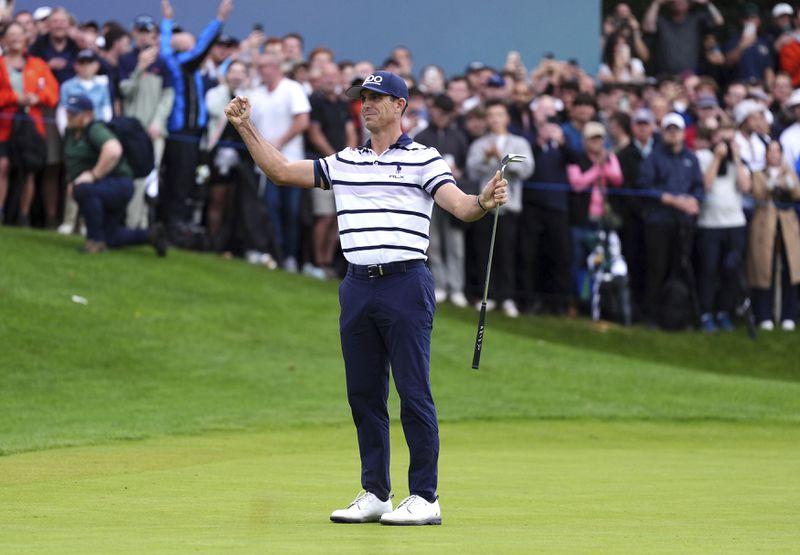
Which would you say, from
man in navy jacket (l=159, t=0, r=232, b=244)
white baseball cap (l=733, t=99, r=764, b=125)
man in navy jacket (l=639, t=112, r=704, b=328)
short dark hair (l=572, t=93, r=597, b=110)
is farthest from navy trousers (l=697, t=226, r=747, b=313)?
man in navy jacket (l=159, t=0, r=232, b=244)

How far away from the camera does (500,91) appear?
831 inches

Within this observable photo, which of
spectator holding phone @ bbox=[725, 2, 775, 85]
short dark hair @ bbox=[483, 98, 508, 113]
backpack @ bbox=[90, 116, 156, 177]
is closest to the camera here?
backpack @ bbox=[90, 116, 156, 177]

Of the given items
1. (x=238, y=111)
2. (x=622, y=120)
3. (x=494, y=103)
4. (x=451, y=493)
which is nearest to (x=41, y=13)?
(x=494, y=103)

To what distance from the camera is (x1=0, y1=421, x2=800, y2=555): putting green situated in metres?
6.42

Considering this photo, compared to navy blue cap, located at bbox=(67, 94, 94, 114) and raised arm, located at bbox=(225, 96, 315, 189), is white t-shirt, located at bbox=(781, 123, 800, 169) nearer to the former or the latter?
navy blue cap, located at bbox=(67, 94, 94, 114)

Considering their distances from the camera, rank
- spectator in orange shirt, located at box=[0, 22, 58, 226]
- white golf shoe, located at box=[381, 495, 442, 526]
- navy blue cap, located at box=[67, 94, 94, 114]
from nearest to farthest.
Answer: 1. white golf shoe, located at box=[381, 495, 442, 526]
2. navy blue cap, located at box=[67, 94, 94, 114]
3. spectator in orange shirt, located at box=[0, 22, 58, 226]

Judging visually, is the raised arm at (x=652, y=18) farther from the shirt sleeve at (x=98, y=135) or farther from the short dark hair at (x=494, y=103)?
the shirt sleeve at (x=98, y=135)

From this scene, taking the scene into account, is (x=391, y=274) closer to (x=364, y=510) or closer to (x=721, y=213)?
(x=364, y=510)

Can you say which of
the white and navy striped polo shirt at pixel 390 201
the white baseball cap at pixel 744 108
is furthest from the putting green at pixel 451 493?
the white baseball cap at pixel 744 108

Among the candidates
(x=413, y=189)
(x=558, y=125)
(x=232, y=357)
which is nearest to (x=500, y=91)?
(x=558, y=125)

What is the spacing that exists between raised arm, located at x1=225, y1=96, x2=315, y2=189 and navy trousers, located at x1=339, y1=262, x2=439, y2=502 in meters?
0.59

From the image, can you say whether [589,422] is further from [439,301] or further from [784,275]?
[784,275]

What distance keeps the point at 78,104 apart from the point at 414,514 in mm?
11369

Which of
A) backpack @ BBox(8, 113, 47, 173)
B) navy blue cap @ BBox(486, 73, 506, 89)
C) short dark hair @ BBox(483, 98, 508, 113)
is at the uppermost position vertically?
navy blue cap @ BBox(486, 73, 506, 89)
